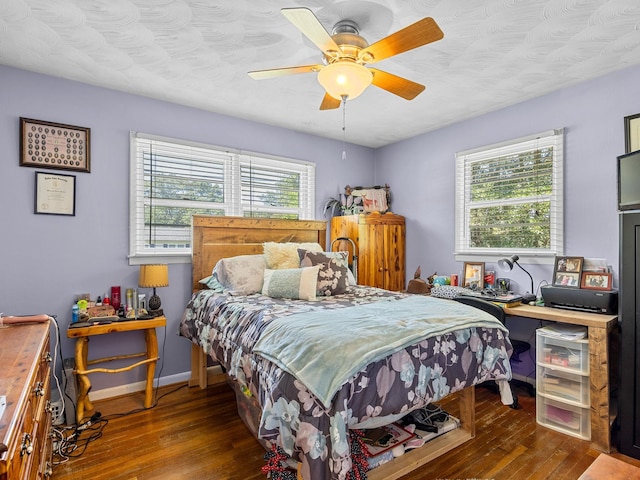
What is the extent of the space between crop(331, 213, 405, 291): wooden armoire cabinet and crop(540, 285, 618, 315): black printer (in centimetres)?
166

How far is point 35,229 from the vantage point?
105 inches

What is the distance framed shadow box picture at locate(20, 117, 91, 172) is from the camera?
8.57 feet

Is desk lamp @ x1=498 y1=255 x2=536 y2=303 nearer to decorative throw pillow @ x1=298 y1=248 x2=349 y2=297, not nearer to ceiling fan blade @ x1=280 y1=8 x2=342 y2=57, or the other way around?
decorative throw pillow @ x1=298 y1=248 x2=349 y2=297

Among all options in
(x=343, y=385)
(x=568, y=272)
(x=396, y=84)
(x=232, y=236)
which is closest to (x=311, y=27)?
(x=396, y=84)

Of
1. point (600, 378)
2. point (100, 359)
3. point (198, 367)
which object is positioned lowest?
point (198, 367)

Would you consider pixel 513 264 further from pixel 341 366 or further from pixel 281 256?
A: pixel 341 366

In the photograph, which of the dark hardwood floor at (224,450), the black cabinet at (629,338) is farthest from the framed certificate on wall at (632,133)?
the dark hardwood floor at (224,450)

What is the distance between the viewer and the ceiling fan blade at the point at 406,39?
1.56 metres

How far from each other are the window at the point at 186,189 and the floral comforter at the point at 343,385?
1211mm

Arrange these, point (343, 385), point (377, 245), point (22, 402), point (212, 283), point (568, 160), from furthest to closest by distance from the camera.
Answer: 1. point (377, 245)
2. point (212, 283)
3. point (568, 160)
4. point (343, 385)
5. point (22, 402)

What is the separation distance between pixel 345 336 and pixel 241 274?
5.13 feet

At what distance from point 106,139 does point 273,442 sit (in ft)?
8.92

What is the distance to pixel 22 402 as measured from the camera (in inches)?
40.7

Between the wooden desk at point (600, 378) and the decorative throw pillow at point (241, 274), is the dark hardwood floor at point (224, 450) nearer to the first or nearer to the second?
the wooden desk at point (600, 378)
